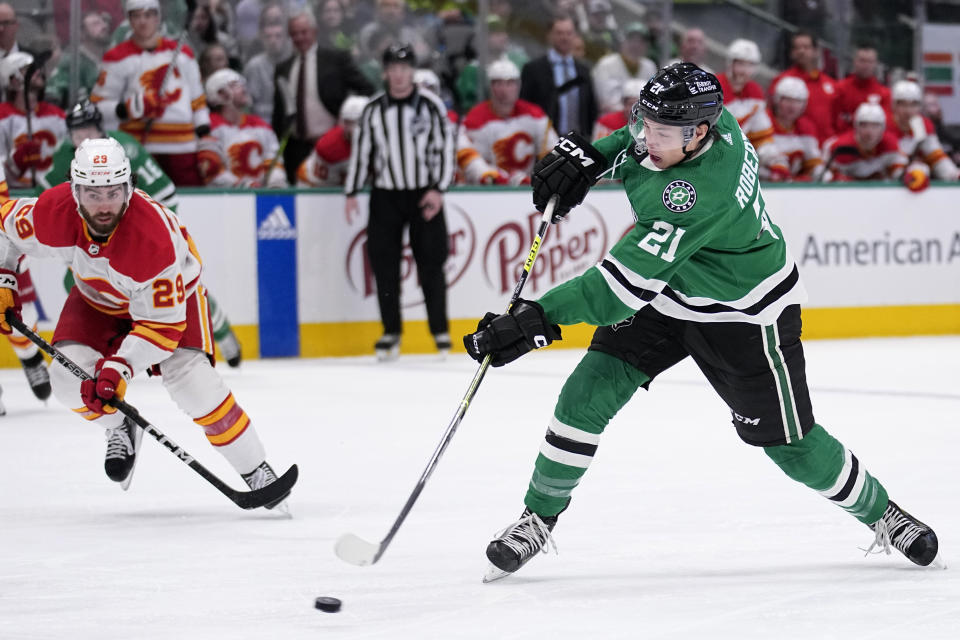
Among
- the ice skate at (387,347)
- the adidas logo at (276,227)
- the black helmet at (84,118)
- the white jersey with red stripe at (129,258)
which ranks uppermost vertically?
the white jersey with red stripe at (129,258)

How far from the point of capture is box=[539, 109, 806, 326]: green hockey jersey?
2.65 m

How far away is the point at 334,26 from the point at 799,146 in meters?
2.86

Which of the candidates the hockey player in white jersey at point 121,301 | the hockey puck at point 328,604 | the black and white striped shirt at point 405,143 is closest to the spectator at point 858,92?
the black and white striped shirt at point 405,143

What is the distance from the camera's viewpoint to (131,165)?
6008 mm

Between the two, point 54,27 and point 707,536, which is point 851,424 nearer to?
point 707,536

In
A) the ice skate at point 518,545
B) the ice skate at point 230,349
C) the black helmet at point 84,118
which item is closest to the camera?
the ice skate at point 518,545

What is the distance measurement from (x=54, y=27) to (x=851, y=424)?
4.47 metres

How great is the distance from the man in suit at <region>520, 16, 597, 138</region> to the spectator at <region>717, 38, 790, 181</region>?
0.84 metres

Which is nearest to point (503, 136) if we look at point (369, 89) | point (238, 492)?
point (369, 89)

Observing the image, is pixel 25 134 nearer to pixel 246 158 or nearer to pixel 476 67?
pixel 246 158

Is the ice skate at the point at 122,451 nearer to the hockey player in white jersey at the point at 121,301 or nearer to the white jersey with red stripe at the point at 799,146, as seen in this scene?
the hockey player in white jersey at the point at 121,301

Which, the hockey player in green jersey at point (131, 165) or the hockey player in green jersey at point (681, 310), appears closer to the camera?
the hockey player in green jersey at point (681, 310)

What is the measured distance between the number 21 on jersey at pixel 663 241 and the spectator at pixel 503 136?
509cm

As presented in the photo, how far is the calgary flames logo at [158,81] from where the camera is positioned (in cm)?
703
